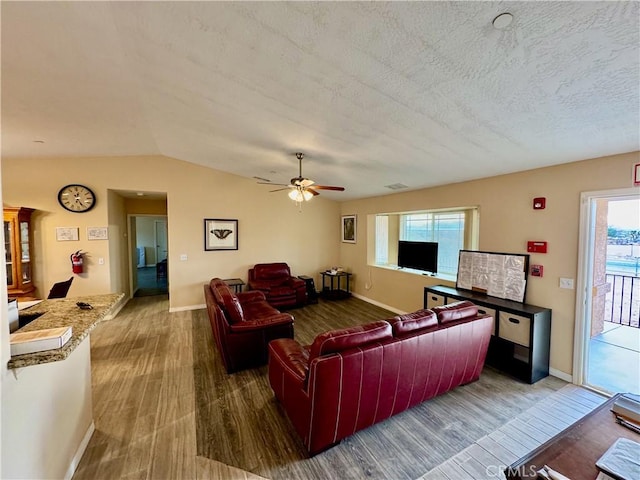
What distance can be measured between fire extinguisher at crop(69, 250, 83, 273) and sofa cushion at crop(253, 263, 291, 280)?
10.4ft

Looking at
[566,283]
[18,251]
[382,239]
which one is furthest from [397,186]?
[18,251]

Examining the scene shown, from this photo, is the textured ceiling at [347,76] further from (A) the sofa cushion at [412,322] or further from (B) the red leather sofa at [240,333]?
(B) the red leather sofa at [240,333]

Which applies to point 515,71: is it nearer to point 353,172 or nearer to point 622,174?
point 622,174

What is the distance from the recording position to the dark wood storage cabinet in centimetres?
297

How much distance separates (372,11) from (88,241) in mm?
5924

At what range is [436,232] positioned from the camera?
5.16 meters

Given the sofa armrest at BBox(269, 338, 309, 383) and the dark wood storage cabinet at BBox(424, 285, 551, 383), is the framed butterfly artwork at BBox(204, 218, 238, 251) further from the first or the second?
the dark wood storage cabinet at BBox(424, 285, 551, 383)

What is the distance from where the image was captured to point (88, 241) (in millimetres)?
4930

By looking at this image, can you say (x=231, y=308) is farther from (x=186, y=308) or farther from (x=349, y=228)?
(x=349, y=228)

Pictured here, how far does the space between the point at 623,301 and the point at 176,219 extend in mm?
8375

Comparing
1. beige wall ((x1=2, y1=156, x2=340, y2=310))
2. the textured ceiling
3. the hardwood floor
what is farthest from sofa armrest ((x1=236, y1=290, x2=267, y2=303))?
the textured ceiling

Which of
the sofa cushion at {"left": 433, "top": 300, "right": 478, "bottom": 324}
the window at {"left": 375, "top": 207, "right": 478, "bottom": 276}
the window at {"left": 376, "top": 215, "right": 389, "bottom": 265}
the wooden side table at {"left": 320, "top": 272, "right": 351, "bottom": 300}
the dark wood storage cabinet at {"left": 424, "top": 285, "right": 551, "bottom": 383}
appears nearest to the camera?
the sofa cushion at {"left": 433, "top": 300, "right": 478, "bottom": 324}

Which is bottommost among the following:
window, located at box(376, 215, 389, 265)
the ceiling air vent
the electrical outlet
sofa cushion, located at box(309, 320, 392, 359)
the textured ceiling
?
sofa cushion, located at box(309, 320, 392, 359)

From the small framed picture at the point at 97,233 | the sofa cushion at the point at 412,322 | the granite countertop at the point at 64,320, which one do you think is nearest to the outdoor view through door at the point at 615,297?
the sofa cushion at the point at 412,322
